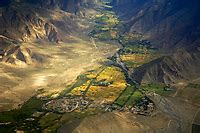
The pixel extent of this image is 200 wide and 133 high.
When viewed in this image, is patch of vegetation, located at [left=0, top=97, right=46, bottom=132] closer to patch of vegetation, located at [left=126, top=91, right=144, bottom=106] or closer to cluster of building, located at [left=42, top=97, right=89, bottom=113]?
cluster of building, located at [left=42, top=97, right=89, bottom=113]

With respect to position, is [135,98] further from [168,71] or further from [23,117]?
[23,117]

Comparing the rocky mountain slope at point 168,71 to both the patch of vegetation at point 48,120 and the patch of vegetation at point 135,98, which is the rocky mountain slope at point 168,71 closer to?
the patch of vegetation at point 135,98

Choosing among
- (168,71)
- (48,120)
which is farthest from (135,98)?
(48,120)

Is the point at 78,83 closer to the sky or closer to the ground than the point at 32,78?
closer to the ground

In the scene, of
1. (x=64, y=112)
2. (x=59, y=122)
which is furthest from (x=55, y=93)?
(x=59, y=122)

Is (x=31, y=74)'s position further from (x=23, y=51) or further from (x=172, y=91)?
(x=172, y=91)

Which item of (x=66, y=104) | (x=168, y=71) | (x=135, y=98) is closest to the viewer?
(x=66, y=104)

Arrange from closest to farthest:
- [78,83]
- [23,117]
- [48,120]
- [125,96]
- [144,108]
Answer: [48,120] < [23,117] < [144,108] < [125,96] < [78,83]

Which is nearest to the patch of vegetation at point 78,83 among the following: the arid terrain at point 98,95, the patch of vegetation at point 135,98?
the arid terrain at point 98,95
